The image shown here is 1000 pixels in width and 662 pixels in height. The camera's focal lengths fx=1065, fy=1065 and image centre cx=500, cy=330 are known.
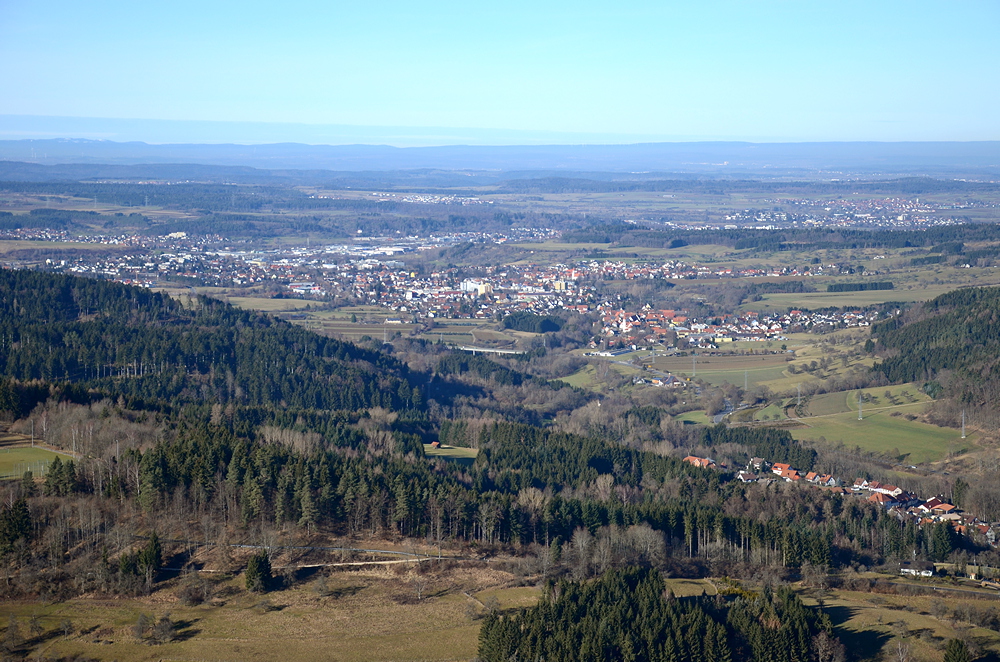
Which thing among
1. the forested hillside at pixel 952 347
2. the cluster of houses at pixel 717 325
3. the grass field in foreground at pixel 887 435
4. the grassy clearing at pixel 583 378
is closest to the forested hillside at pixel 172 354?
the grassy clearing at pixel 583 378

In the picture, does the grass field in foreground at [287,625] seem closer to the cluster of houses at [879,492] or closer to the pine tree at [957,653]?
the pine tree at [957,653]

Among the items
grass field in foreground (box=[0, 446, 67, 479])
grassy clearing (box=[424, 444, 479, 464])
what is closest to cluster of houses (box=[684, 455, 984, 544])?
grassy clearing (box=[424, 444, 479, 464])

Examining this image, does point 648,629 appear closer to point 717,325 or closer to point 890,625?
point 890,625

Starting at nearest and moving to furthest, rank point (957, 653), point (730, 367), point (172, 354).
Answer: point (957, 653) < point (172, 354) < point (730, 367)

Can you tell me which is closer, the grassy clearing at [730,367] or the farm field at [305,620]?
the farm field at [305,620]

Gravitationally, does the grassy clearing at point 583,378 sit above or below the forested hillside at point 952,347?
below

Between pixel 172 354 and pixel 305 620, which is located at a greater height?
pixel 172 354

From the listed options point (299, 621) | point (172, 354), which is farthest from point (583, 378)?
point (299, 621)
